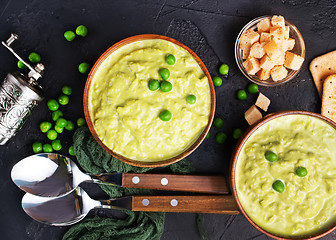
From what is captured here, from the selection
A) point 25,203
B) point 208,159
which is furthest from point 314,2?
point 25,203

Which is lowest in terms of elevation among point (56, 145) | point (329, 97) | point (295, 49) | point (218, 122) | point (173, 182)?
point (329, 97)

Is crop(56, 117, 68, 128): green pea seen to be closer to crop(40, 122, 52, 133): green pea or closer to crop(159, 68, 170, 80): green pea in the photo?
crop(40, 122, 52, 133): green pea

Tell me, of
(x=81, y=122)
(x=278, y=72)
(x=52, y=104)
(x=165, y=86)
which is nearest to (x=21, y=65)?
(x=52, y=104)

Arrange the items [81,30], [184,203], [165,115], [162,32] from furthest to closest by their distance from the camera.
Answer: [162,32] < [81,30] < [184,203] < [165,115]

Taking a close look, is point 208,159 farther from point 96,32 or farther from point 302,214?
point 96,32

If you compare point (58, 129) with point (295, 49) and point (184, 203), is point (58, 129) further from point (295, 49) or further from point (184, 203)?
point (295, 49)

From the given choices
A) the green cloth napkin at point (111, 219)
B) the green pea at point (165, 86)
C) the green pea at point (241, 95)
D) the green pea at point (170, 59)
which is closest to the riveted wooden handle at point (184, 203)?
the green cloth napkin at point (111, 219)

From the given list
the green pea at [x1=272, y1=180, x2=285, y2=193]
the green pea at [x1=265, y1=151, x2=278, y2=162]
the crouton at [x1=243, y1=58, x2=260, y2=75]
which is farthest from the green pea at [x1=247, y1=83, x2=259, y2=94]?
the green pea at [x1=272, y1=180, x2=285, y2=193]
